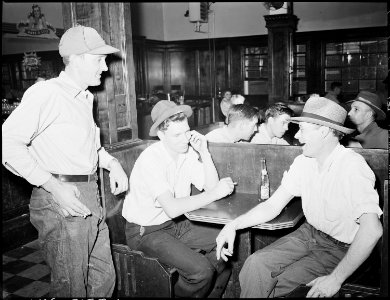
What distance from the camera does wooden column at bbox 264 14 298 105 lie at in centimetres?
1023

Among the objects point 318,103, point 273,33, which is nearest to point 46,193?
point 318,103

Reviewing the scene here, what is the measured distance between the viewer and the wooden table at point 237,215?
100 inches

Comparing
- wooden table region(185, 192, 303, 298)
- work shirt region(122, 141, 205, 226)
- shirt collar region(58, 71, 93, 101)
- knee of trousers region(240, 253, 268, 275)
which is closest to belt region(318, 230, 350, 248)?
wooden table region(185, 192, 303, 298)

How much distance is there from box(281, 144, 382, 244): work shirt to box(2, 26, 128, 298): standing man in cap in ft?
4.23

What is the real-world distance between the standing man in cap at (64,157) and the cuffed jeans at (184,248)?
16.4 inches

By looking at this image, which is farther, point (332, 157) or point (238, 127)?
point (238, 127)

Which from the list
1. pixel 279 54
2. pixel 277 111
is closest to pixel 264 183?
pixel 277 111

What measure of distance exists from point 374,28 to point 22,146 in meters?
11.3

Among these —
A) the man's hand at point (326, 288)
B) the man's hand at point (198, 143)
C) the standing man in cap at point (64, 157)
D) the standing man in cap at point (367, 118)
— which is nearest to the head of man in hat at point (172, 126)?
the man's hand at point (198, 143)

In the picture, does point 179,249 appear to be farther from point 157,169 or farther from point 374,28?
point 374,28

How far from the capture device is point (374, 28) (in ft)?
35.1

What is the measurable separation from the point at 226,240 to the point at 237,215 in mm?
335

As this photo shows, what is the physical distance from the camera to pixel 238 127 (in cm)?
387

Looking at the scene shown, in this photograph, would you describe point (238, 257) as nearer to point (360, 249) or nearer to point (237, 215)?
point (237, 215)
